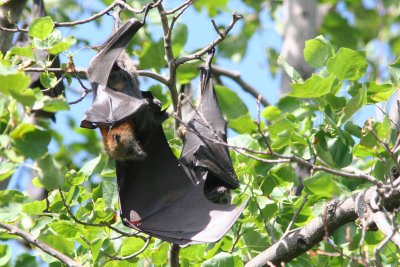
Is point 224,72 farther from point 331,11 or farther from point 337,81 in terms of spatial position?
point 331,11

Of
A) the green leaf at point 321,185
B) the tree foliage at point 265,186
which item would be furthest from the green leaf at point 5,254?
the green leaf at point 321,185

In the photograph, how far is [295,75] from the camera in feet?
23.9

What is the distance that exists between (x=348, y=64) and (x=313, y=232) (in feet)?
4.74

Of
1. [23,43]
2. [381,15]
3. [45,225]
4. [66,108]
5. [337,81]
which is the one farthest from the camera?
[381,15]

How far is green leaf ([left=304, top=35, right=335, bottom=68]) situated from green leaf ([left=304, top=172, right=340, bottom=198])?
109 centimetres

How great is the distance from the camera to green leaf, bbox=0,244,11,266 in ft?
23.6

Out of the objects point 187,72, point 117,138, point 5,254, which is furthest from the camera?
point 187,72

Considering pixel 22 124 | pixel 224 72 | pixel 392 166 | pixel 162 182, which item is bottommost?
pixel 224 72

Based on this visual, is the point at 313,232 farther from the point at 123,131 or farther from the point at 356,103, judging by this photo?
the point at 123,131

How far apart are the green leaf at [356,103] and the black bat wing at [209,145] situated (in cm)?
124

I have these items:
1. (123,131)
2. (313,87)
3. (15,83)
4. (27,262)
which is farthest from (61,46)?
(27,262)

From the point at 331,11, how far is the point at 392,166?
1030 cm

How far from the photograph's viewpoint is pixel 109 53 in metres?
Result: 7.66

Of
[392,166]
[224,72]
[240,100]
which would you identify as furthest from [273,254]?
[224,72]
